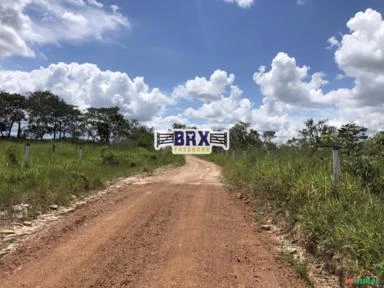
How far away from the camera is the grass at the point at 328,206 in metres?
4.71

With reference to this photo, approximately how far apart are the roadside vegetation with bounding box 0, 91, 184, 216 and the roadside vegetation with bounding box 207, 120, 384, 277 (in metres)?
5.26

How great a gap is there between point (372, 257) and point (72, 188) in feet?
28.1

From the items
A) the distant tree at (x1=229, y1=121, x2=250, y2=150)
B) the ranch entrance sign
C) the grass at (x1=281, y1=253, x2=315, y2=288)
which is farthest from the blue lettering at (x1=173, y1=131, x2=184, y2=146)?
the distant tree at (x1=229, y1=121, x2=250, y2=150)

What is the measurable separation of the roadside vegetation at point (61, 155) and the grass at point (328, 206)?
5207 mm

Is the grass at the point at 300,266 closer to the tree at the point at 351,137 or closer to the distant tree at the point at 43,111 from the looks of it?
the tree at the point at 351,137

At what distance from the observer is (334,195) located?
6.85 m

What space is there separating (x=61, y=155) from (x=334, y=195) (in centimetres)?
1692

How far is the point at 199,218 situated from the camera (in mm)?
8023

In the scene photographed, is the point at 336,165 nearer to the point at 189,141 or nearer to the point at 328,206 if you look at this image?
the point at 328,206

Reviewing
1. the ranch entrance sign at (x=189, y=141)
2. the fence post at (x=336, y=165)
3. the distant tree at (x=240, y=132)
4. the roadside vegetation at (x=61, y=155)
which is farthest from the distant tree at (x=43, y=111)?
the fence post at (x=336, y=165)

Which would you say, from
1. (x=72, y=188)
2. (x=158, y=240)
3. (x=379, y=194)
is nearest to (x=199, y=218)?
(x=158, y=240)

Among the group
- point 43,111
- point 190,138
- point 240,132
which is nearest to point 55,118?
point 43,111

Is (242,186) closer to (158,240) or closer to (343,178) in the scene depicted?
(343,178)

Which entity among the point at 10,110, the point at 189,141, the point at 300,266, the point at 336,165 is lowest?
the point at 300,266
